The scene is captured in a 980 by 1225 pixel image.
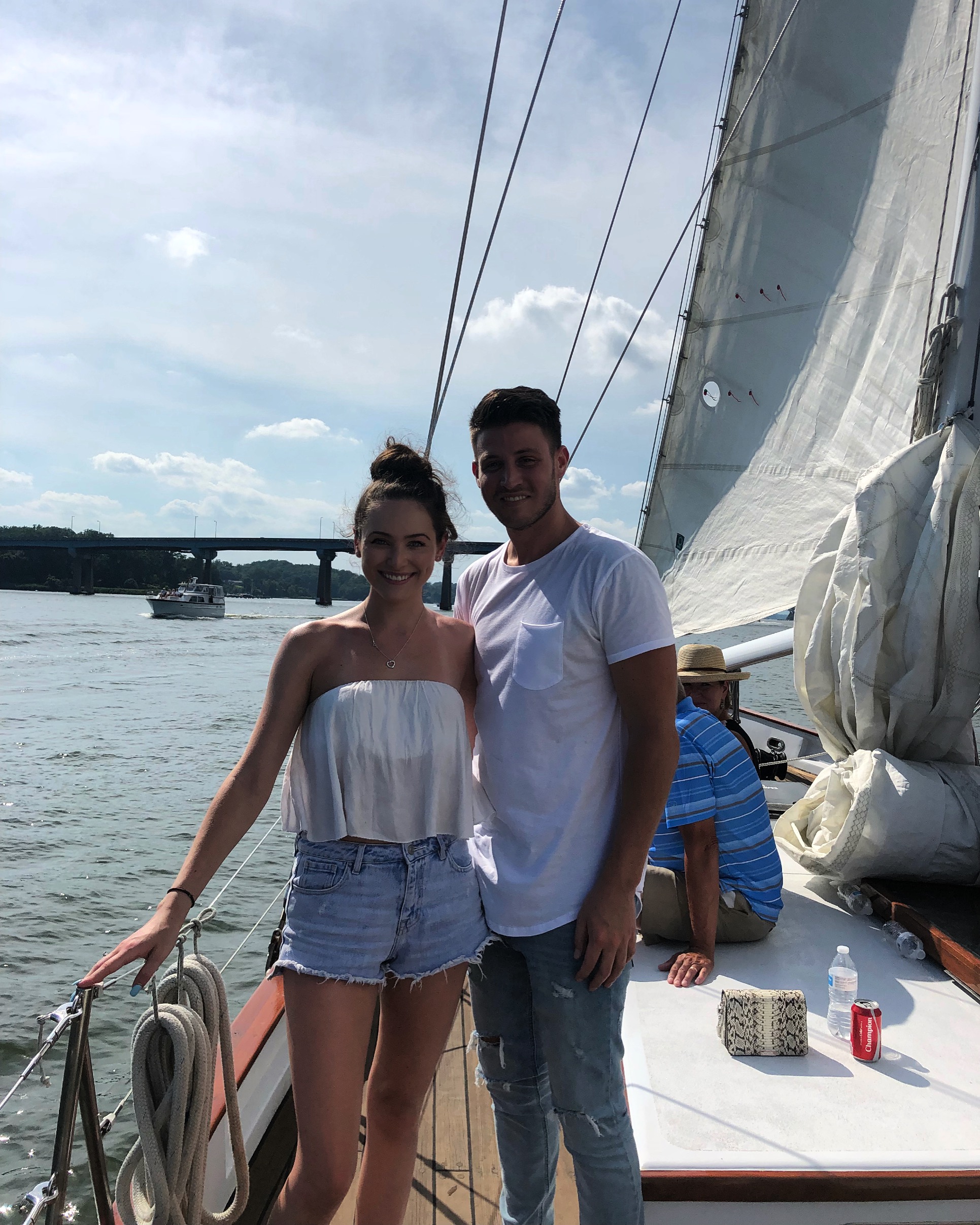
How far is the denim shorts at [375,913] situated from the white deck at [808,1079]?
66cm

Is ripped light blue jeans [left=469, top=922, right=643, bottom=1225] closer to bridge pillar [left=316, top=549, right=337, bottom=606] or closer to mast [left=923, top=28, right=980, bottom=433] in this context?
mast [left=923, top=28, right=980, bottom=433]

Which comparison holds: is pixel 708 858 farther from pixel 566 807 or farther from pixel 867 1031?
pixel 566 807

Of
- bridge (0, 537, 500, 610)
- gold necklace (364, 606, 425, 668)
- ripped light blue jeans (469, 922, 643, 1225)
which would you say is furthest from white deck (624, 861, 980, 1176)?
bridge (0, 537, 500, 610)

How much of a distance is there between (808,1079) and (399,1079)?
41.8 inches

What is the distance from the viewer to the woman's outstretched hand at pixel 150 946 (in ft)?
4.04

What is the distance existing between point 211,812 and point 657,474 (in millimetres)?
5767

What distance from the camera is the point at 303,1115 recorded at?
1.43m

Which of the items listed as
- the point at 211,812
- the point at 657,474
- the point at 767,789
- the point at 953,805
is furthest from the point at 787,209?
the point at 211,812

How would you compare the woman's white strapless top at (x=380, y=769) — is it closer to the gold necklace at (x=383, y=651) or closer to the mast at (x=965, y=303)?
the gold necklace at (x=383, y=651)

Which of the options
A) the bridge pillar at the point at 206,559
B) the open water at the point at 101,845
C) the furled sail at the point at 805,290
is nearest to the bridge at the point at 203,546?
the bridge pillar at the point at 206,559

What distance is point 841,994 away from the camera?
2246 millimetres

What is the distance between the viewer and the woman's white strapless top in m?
1.50

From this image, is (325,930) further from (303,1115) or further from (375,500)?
(375,500)

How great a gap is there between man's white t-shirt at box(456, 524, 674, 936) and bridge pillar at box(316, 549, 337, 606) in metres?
49.8
